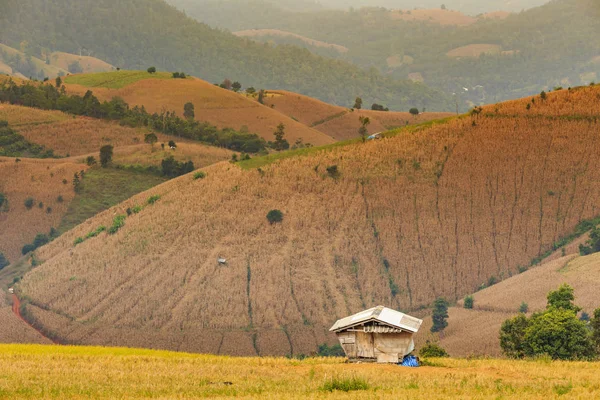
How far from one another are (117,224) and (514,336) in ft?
202

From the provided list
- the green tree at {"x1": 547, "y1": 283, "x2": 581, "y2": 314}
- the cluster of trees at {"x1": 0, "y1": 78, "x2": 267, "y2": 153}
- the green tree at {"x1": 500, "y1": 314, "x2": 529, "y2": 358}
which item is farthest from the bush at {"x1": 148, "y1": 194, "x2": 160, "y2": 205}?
the green tree at {"x1": 547, "y1": 283, "x2": 581, "y2": 314}

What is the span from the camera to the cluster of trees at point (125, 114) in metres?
166

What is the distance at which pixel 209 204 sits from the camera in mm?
103625

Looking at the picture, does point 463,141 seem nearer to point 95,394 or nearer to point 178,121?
point 178,121

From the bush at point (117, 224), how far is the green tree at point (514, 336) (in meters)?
59.4

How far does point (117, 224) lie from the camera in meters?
105

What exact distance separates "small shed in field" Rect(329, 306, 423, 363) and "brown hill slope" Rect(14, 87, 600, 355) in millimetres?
46936

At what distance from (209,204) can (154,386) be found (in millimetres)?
76098

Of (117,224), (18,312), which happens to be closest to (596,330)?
(18,312)

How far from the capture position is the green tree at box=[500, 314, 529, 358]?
4960 centimetres

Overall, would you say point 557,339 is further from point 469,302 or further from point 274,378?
point 469,302

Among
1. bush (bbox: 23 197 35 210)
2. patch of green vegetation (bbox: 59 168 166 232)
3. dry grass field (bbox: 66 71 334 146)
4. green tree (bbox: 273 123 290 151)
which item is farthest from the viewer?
dry grass field (bbox: 66 71 334 146)

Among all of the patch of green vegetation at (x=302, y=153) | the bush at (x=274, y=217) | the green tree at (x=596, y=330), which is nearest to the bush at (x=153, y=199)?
the patch of green vegetation at (x=302, y=153)

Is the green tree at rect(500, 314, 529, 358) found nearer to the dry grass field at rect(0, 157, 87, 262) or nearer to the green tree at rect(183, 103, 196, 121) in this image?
the dry grass field at rect(0, 157, 87, 262)
